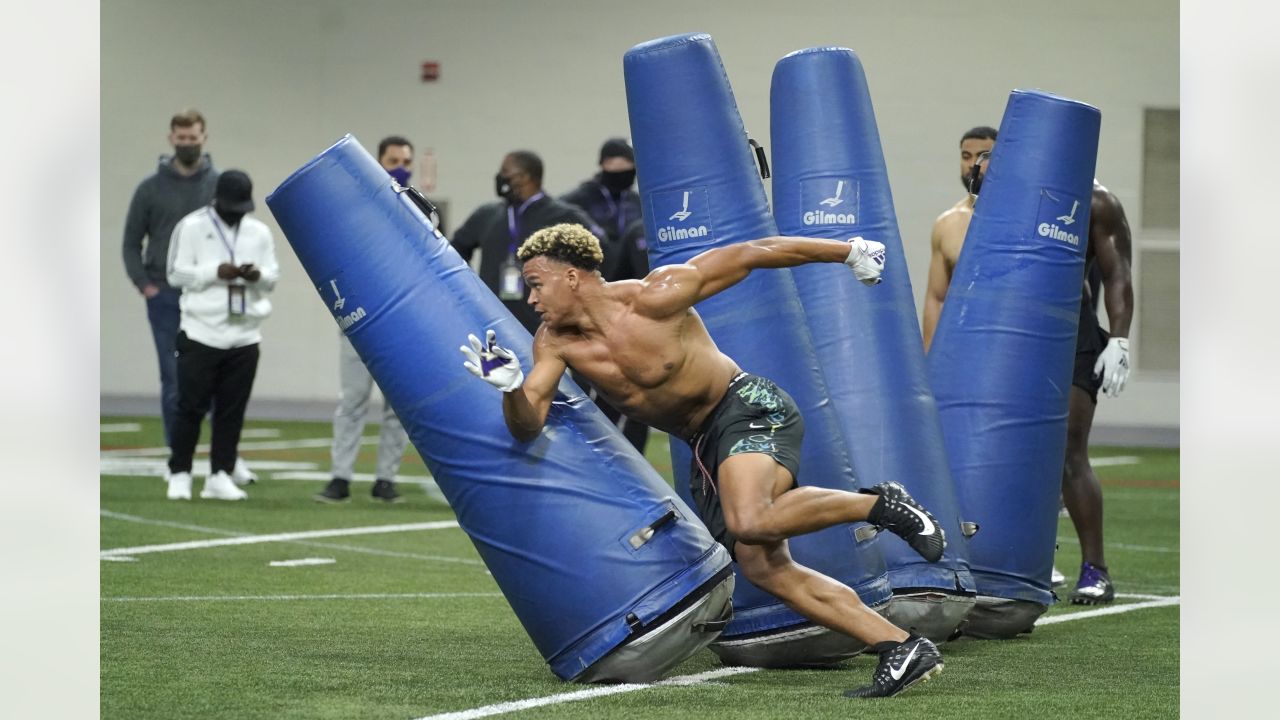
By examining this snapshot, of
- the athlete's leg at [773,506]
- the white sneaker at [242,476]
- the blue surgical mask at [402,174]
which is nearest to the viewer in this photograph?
the athlete's leg at [773,506]

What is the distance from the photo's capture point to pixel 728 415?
540cm

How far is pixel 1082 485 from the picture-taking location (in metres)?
7.79

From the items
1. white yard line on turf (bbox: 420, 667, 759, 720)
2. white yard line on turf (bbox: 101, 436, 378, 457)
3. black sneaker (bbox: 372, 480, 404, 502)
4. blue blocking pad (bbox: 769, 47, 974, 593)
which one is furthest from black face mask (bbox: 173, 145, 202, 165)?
white yard line on turf (bbox: 420, 667, 759, 720)

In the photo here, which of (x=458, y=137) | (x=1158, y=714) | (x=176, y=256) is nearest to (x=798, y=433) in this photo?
(x=1158, y=714)

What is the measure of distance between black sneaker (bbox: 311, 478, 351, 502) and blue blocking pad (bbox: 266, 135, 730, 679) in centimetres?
551

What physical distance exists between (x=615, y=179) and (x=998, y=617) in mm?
4389

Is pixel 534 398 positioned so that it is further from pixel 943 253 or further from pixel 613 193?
pixel 613 193

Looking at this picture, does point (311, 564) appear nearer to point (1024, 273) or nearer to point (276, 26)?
point (1024, 273)

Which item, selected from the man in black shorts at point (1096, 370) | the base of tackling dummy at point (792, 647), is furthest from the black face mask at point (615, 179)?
the base of tackling dummy at point (792, 647)

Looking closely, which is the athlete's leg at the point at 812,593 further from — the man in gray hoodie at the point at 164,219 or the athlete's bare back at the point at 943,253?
the man in gray hoodie at the point at 164,219

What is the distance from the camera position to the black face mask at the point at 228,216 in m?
10.4

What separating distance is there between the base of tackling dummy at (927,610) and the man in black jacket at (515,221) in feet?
12.5

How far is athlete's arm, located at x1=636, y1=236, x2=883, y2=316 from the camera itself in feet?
17.5
